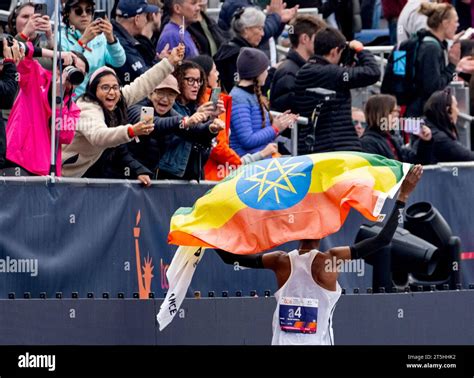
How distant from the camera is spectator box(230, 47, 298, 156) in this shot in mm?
17828

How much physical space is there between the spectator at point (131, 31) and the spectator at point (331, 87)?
1567 millimetres

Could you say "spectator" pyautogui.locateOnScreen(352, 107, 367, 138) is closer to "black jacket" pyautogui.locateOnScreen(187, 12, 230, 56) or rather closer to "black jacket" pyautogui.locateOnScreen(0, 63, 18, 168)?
"black jacket" pyautogui.locateOnScreen(187, 12, 230, 56)

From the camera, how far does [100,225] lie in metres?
16.0

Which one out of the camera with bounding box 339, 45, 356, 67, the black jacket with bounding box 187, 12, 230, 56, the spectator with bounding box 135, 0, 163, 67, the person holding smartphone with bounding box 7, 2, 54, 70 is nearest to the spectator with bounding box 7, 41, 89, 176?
the person holding smartphone with bounding box 7, 2, 54, 70

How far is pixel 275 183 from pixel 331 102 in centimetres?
350

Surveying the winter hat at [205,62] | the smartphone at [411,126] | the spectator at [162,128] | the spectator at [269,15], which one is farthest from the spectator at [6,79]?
the smartphone at [411,126]

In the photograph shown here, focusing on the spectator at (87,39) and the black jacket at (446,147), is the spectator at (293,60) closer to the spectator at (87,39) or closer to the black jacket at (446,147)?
the black jacket at (446,147)

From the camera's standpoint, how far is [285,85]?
18.8 meters

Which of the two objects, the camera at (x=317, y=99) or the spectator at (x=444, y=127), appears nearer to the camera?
the camera at (x=317, y=99)

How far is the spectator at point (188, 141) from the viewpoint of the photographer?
1655 centimetres

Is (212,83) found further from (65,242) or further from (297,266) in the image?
(297,266)

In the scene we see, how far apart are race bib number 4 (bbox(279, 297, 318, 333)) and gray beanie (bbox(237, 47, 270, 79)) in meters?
4.17

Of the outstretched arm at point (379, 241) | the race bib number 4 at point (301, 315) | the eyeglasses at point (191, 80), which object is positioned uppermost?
the eyeglasses at point (191, 80)
